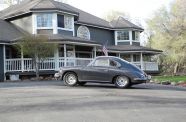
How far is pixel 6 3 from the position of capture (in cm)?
6212

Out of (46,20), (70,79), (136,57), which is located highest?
(46,20)

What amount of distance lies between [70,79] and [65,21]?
16444mm

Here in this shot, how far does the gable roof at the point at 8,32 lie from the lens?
106 ft

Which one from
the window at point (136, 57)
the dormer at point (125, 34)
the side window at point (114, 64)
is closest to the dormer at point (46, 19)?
the dormer at point (125, 34)

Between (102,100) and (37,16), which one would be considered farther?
(37,16)

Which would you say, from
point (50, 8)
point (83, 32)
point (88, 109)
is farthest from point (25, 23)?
point (88, 109)

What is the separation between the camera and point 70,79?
65.3ft

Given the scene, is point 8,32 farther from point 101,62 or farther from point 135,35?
point 135,35

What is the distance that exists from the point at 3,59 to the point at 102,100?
21.2 m

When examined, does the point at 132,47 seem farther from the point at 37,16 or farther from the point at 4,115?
the point at 4,115

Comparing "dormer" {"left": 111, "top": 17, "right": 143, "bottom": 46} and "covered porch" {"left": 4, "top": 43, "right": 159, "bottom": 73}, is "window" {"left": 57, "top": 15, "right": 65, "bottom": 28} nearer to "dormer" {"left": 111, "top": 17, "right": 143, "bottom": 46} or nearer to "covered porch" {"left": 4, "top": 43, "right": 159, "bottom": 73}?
"covered porch" {"left": 4, "top": 43, "right": 159, "bottom": 73}

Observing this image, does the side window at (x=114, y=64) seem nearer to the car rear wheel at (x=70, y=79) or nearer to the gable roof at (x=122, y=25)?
the car rear wheel at (x=70, y=79)

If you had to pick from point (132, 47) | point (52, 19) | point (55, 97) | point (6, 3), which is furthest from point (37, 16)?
point (6, 3)

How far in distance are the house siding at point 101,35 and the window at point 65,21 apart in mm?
3794
